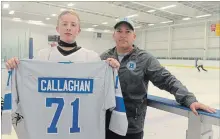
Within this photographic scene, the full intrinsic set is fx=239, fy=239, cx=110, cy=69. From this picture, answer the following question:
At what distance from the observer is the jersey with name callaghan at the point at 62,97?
4.46 ft

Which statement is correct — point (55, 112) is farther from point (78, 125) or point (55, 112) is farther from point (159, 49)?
point (159, 49)

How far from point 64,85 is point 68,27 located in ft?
1.11

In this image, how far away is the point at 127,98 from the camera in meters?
1.58

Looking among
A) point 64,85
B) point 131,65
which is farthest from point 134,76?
point 64,85

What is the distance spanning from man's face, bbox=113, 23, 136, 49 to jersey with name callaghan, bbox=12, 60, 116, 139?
0.26 m

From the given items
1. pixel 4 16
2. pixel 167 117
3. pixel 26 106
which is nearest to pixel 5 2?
pixel 4 16

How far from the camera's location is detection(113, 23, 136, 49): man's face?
159 cm

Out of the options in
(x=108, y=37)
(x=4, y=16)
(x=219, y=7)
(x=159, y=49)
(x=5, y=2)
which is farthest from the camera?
(x=108, y=37)

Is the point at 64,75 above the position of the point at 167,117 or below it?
above

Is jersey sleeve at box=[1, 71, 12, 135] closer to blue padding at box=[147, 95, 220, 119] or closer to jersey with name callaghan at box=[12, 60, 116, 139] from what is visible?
jersey with name callaghan at box=[12, 60, 116, 139]

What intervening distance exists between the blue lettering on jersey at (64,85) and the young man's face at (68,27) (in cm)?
24

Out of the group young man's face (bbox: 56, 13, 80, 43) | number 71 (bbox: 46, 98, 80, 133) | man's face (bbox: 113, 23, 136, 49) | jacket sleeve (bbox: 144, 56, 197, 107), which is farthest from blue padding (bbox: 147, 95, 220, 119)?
young man's face (bbox: 56, 13, 80, 43)

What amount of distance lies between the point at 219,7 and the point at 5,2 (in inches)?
414

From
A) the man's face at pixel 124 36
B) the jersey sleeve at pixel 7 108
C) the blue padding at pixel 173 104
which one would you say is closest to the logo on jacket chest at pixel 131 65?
the man's face at pixel 124 36
